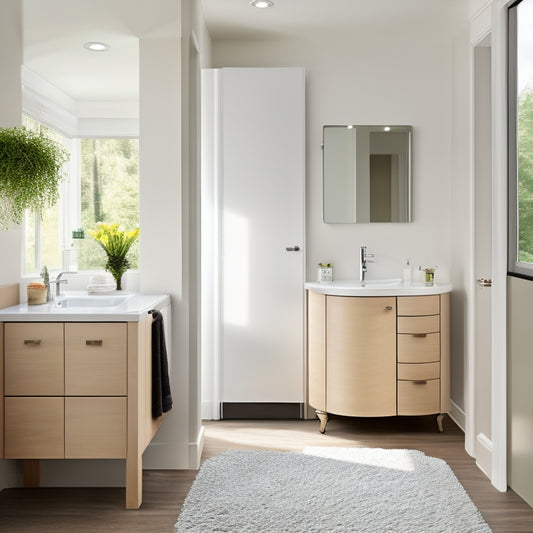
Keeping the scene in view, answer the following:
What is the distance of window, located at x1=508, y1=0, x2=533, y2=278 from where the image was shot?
280 centimetres

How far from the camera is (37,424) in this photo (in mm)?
2652

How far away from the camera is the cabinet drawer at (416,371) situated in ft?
12.3

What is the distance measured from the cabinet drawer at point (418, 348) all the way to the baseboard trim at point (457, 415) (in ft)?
1.42

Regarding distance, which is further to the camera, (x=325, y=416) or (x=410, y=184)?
(x=410, y=184)

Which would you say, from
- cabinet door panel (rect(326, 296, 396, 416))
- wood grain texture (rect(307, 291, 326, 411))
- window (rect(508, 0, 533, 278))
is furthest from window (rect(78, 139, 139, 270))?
window (rect(508, 0, 533, 278))

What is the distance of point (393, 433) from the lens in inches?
151

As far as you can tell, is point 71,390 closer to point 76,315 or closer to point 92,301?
point 76,315

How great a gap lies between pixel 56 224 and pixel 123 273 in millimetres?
711

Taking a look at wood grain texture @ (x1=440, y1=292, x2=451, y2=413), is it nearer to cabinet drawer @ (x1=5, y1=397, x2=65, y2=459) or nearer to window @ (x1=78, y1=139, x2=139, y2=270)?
window @ (x1=78, y1=139, x2=139, y2=270)

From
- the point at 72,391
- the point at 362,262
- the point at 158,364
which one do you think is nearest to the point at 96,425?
the point at 72,391

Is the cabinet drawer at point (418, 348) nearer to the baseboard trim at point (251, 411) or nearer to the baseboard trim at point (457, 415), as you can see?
the baseboard trim at point (457, 415)

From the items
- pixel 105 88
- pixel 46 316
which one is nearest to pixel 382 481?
pixel 46 316

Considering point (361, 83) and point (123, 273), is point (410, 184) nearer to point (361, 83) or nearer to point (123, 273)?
point (361, 83)

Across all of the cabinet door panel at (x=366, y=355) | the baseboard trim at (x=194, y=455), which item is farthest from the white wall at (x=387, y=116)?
the baseboard trim at (x=194, y=455)
